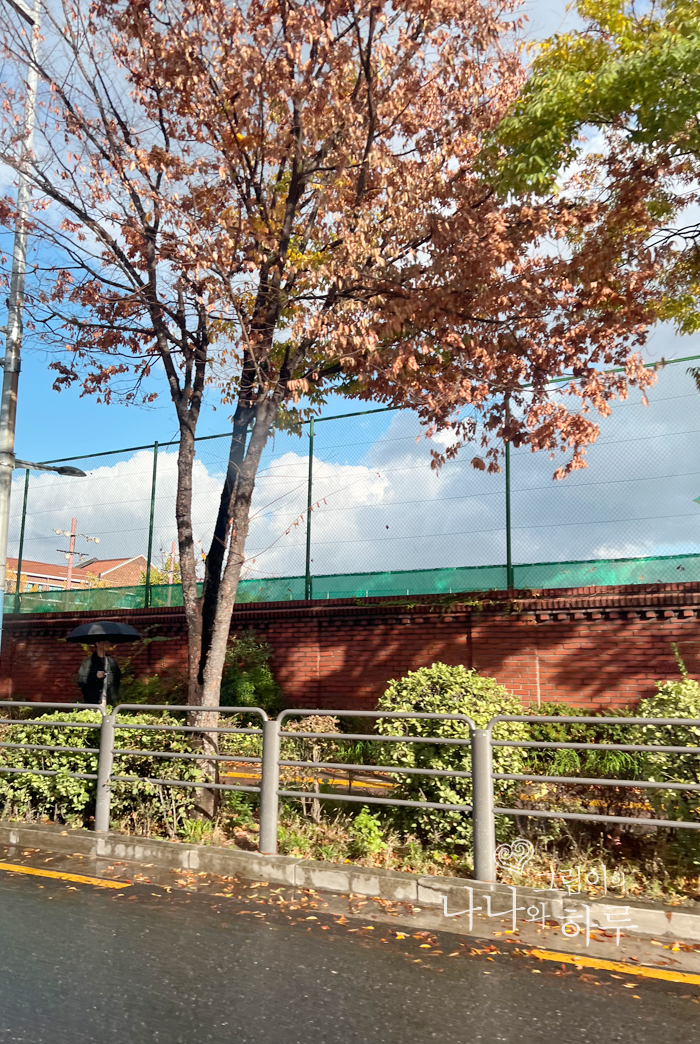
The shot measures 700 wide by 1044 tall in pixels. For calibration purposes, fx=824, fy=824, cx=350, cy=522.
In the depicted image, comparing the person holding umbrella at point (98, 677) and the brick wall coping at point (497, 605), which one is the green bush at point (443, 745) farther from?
the person holding umbrella at point (98, 677)

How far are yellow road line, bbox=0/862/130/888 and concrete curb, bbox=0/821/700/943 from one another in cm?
47

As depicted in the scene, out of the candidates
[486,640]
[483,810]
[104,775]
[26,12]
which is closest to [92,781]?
[104,775]

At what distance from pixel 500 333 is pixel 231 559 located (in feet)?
14.7

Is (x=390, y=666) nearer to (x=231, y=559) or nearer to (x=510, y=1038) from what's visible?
(x=231, y=559)

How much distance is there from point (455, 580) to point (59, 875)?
7341 mm

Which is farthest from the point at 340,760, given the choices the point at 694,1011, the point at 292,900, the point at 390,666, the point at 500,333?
the point at 694,1011

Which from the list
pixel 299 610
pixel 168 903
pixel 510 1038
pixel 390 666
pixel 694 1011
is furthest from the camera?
pixel 299 610

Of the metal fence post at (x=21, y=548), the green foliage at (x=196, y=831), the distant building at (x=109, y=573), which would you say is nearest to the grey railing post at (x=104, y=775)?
the green foliage at (x=196, y=831)

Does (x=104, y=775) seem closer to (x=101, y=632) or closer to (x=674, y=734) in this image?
(x=101, y=632)

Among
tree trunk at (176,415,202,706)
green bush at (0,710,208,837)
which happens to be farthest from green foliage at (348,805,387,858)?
tree trunk at (176,415,202,706)

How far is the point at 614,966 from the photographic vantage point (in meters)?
4.93

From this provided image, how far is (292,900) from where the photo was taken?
6.32m

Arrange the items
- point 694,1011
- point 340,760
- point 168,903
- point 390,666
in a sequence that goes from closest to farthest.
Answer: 1. point 694,1011
2. point 168,903
3. point 340,760
4. point 390,666

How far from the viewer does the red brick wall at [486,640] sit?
11031 millimetres
